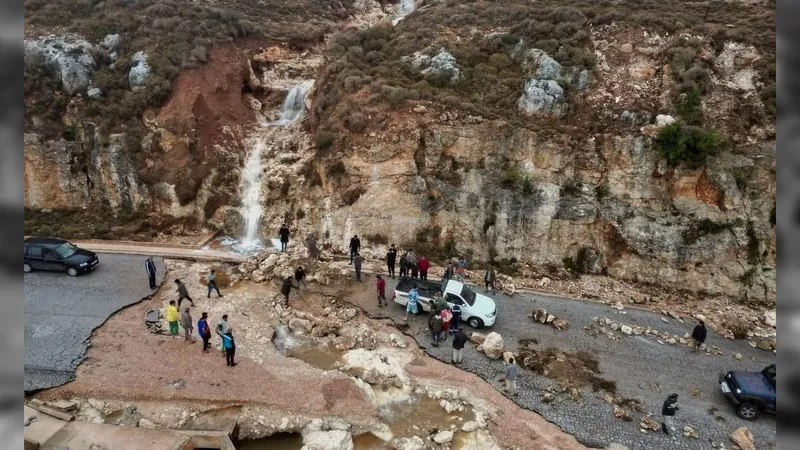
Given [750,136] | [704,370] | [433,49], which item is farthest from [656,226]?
[433,49]

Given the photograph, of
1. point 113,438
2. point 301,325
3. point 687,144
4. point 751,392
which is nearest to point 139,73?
point 301,325

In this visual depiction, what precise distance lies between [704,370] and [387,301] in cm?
1251

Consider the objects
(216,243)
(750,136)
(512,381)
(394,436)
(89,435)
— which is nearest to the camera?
(89,435)

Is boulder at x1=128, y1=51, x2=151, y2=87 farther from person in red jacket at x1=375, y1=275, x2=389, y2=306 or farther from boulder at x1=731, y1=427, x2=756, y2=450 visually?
boulder at x1=731, y1=427, x2=756, y2=450

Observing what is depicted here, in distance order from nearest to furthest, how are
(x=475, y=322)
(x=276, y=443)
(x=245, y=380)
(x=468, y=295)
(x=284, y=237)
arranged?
(x=276, y=443), (x=245, y=380), (x=475, y=322), (x=468, y=295), (x=284, y=237)

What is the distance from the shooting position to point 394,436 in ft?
48.2

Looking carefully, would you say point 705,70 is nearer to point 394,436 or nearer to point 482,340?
point 482,340

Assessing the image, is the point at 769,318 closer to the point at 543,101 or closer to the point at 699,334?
the point at 699,334

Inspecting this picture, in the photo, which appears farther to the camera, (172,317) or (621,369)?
(621,369)

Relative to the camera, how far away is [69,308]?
18750 mm

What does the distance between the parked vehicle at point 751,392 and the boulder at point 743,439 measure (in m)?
0.90

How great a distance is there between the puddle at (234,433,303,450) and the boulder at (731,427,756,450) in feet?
43.2

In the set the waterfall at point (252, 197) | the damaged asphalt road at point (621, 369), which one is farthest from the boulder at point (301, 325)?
the waterfall at point (252, 197)

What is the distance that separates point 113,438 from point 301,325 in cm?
742
